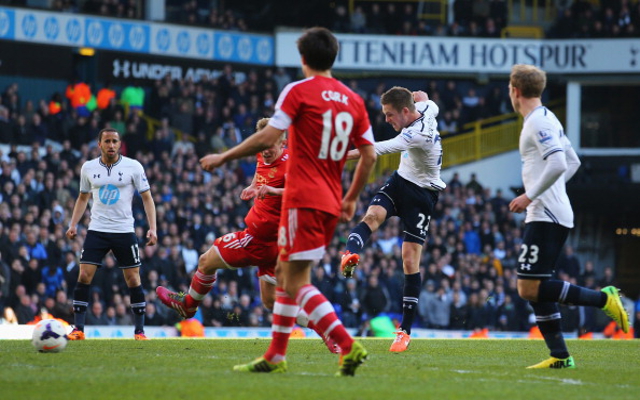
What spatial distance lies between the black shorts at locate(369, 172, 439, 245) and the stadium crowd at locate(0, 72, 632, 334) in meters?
8.64

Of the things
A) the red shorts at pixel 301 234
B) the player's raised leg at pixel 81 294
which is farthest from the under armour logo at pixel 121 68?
the red shorts at pixel 301 234

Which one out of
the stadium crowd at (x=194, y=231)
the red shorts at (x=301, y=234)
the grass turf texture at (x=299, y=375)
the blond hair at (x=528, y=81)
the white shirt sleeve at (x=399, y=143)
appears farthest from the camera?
the stadium crowd at (x=194, y=231)

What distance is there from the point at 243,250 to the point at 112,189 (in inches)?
128

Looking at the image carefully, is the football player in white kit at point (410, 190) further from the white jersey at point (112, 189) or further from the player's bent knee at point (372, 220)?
the white jersey at point (112, 189)

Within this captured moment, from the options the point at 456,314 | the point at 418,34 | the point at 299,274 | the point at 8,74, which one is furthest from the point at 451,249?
the point at 299,274

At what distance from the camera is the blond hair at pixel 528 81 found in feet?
29.2

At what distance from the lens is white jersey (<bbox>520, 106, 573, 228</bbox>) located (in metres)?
8.65

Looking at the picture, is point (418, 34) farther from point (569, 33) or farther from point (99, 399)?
point (99, 399)

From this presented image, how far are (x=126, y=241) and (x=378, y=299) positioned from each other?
9.67 m

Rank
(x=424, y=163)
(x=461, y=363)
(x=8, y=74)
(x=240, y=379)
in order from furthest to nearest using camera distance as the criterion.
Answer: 1. (x=8, y=74)
2. (x=424, y=163)
3. (x=461, y=363)
4. (x=240, y=379)

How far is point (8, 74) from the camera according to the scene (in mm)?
29000

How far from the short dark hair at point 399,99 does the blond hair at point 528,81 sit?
2.11 metres

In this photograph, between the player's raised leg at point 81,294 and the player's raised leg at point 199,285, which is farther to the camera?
the player's raised leg at point 81,294

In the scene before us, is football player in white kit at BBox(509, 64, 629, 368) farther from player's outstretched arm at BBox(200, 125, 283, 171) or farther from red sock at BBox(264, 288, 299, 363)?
player's outstretched arm at BBox(200, 125, 283, 171)
